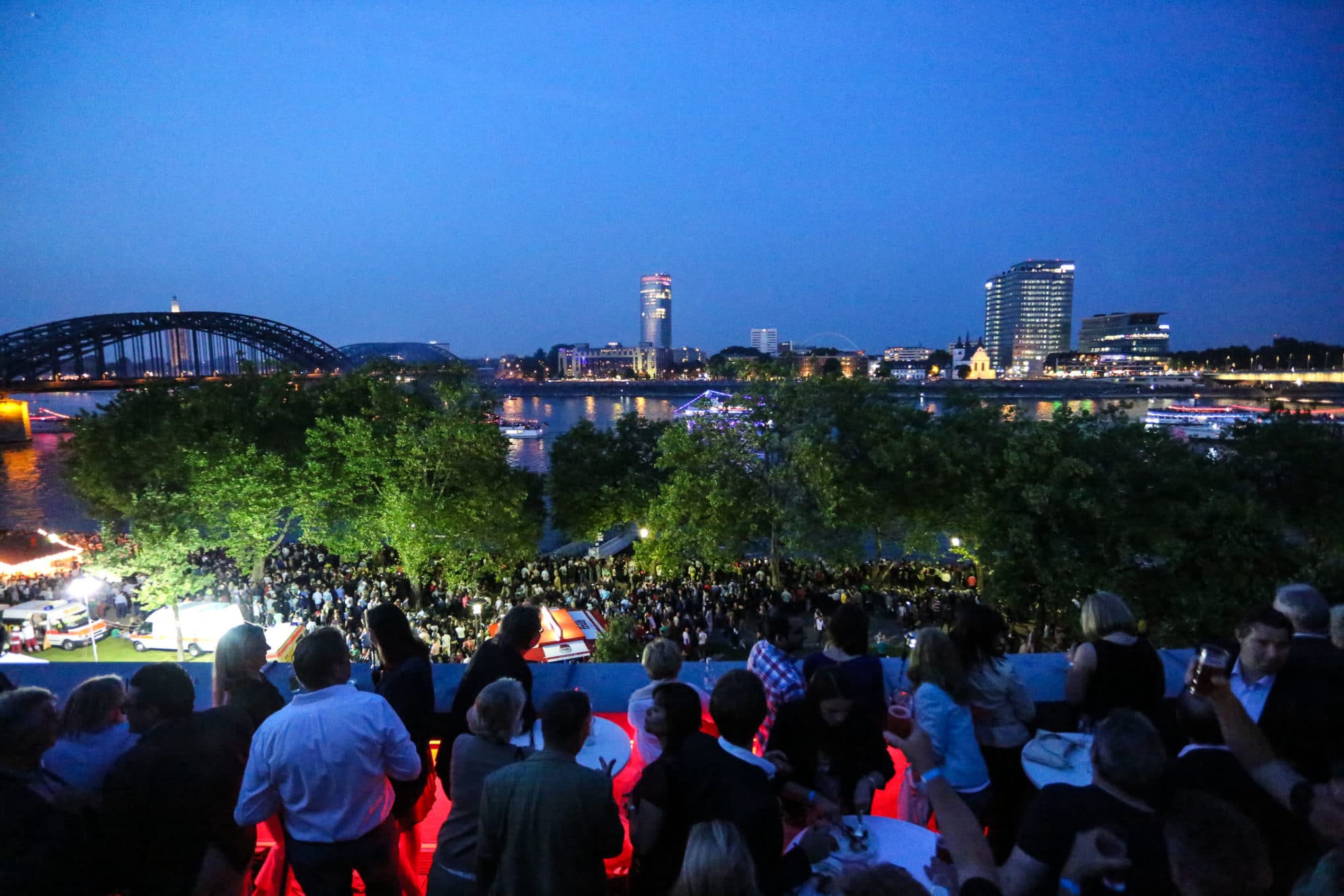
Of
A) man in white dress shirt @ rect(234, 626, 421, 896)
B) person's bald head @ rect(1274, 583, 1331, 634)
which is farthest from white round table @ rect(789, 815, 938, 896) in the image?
person's bald head @ rect(1274, 583, 1331, 634)

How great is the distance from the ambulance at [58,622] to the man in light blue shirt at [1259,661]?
1606 cm

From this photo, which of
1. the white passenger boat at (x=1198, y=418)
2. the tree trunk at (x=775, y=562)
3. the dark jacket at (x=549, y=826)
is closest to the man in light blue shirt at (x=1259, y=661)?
the dark jacket at (x=549, y=826)

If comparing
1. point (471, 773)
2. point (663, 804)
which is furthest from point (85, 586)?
point (663, 804)

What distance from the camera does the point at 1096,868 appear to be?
71.6 inches

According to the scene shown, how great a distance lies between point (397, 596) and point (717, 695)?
1640cm

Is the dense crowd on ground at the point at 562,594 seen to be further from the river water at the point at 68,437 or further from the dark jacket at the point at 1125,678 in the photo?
the dark jacket at the point at 1125,678

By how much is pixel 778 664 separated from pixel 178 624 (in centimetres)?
1319

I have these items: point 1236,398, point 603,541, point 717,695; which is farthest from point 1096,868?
point 1236,398

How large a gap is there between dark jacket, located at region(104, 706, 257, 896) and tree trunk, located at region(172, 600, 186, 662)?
11338 mm

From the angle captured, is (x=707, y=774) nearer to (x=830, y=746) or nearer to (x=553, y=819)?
(x=553, y=819)

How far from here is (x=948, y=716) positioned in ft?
9.64

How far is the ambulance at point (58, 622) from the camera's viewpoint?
12094 mm

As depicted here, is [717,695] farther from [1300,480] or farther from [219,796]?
[1300,480]

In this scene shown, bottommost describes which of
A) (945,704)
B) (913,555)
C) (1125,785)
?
(913,555)
